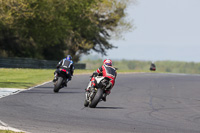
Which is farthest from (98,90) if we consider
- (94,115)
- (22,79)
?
(22,79)

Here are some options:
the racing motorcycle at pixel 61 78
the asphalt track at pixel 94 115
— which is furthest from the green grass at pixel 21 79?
the asphalt track at pixel 94 115

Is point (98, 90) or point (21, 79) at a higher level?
point (98, 90)

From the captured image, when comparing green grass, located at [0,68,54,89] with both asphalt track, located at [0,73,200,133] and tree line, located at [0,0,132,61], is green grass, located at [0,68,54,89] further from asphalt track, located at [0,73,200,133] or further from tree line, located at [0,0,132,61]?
tree line, located at [0,0,132,61]

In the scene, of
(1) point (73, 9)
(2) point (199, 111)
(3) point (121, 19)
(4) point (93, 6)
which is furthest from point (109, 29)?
(2) point (199, 111)

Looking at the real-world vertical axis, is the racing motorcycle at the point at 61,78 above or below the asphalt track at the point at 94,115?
above

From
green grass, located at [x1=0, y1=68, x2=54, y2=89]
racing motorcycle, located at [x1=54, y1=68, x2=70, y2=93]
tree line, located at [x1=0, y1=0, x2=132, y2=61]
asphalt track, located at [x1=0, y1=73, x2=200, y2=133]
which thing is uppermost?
tree line, located at [x1=0, y1=0, x2=132, y2=61]

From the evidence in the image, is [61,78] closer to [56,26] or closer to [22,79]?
[22,79]

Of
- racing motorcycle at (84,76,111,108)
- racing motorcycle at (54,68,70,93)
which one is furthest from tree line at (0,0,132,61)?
racing motorcycle at (84,76,111,108)

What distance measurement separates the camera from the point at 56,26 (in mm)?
53438

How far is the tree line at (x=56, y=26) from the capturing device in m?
47.7

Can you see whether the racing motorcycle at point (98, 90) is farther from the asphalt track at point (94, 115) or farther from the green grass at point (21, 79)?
the green grass at point (21, 79)

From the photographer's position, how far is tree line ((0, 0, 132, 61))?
47678 millimetres

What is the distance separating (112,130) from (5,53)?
4669 centimetres

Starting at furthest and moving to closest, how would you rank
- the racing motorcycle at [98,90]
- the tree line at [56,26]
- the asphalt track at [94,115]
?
1. the tree line at [56,26]
2. the racing motorcycle at [98,90]
3. the asphalt track at [94,115]
